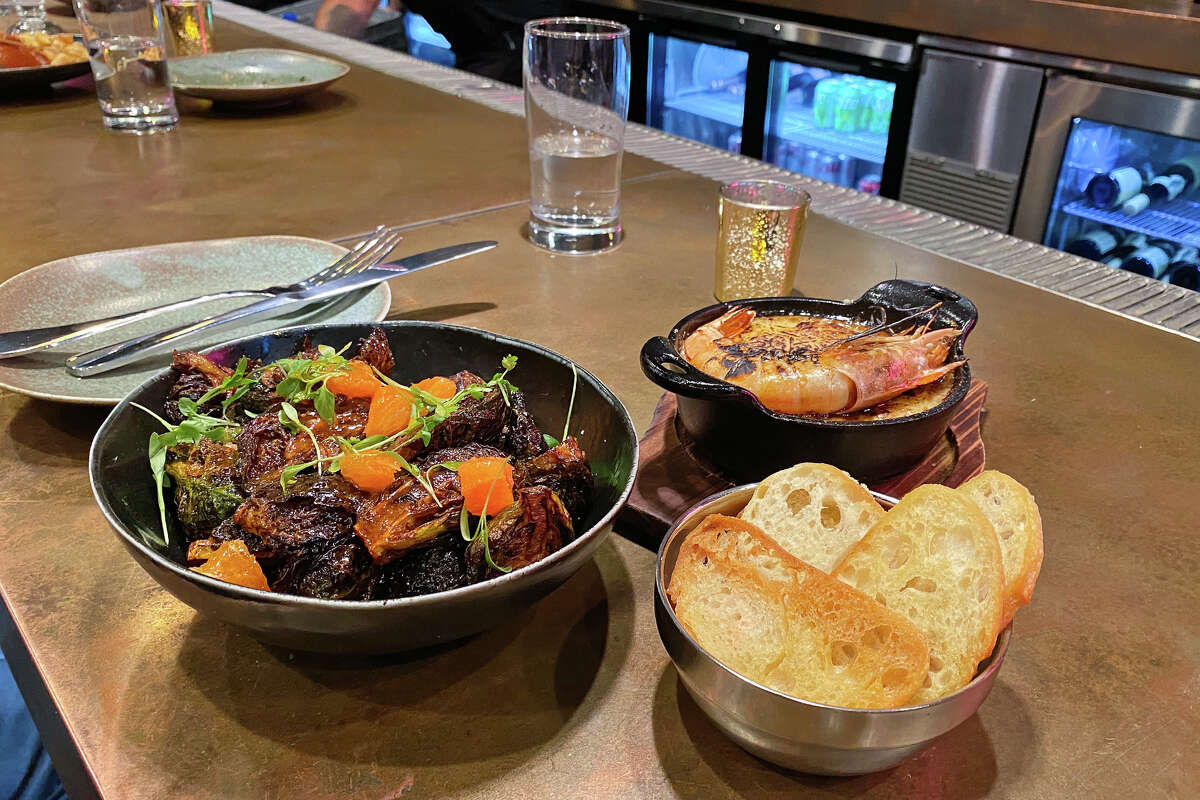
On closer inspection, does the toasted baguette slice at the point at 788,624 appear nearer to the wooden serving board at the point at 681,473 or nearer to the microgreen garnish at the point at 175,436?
the wooden serving board at the point at 681,473

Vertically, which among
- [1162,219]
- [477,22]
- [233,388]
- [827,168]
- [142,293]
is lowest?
[827,168]

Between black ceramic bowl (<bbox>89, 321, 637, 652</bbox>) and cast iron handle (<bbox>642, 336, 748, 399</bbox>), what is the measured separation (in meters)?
0.06

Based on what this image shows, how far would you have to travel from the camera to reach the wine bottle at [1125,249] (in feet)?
9.84

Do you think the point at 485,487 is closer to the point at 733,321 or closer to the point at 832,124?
the point at 733,321

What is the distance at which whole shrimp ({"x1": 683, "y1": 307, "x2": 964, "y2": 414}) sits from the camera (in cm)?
90

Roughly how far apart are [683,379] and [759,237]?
53 centimetres

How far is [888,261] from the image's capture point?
1495 millimetres

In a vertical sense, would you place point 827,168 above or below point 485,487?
below

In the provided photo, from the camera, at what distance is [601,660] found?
0.73 metres

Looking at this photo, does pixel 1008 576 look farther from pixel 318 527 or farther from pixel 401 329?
pixel 401 329

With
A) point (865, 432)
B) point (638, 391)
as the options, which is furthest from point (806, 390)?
point (638, 391)

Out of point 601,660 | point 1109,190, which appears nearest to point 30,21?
point 601,660

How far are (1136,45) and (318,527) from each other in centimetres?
270

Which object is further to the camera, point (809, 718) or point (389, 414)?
point (389, 414)
